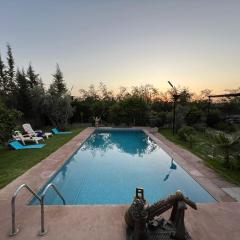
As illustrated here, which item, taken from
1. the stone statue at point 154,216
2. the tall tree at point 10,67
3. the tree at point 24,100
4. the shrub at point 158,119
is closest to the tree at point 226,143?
the stone statue at point 154,216

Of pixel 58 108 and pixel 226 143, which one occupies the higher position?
pixel 58 108

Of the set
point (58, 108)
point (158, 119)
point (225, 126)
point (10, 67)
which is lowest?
point (225, 126)

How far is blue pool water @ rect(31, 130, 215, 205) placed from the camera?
20.1 ft

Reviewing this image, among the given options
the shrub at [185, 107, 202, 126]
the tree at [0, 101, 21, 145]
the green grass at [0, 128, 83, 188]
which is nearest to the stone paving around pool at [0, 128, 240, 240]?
the green grass at [0, 128, 83, 188]

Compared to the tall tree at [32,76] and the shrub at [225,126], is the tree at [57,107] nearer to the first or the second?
the tall tree at [32,76]

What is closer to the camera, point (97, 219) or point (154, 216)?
point (154, 216)

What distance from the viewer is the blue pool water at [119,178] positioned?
6113 millimetres

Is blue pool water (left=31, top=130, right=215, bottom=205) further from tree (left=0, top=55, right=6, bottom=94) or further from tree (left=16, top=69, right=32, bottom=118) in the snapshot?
tree (left=0, top=55, right=6, bottom=94)

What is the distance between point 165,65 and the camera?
18.2 m

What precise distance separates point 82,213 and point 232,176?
493 centimetres

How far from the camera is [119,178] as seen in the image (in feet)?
25.2

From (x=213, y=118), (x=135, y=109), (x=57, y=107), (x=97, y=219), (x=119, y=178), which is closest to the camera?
(x=97, y=219)

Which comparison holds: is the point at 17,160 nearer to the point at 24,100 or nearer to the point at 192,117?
the point at 24,100

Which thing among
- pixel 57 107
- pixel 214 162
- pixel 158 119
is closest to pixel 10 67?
pixel 57 107
